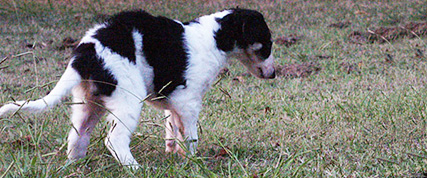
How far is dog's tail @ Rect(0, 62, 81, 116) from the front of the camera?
316 cm

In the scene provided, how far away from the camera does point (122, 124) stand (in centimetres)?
352

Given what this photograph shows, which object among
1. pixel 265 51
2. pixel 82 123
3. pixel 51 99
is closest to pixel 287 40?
pixel 265 51

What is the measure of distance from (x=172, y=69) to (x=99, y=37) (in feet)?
1.67

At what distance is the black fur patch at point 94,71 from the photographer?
356cm

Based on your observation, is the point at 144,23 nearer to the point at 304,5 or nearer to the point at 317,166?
the point at 317,166

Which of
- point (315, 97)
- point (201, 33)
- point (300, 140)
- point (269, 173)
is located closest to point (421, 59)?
point (315, 97)

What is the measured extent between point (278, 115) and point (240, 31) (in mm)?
1038

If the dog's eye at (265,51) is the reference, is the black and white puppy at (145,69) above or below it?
above

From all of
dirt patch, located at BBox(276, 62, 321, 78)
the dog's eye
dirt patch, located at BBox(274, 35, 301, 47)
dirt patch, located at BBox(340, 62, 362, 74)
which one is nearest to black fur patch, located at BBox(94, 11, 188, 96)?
the dog's eye

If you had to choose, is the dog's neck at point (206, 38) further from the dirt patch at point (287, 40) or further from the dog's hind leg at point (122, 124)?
the dirt patch at point (287, 40)

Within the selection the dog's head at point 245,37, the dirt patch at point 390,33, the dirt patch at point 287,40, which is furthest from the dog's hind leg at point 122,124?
the dirt patch at point 390,33

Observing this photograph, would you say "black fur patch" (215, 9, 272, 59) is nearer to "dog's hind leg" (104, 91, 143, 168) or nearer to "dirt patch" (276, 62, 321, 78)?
"dog's hind leg" (104, 91, 143, 168)

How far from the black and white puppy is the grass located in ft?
0.43

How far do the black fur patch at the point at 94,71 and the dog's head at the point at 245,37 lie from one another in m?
0.97
